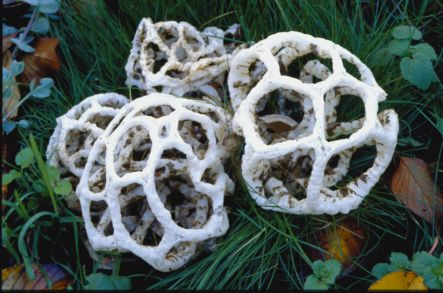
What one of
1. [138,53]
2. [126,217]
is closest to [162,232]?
[126,217]

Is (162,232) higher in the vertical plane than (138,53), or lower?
lower

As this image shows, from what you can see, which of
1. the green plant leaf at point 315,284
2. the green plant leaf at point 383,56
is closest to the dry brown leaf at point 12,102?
the green plant leaf at point 315,284

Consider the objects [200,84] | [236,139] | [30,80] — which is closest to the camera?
[236,139]

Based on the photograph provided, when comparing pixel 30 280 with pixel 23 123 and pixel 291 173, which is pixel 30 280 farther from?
pixel 291 173

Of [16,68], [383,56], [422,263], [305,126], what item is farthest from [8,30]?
[422,263]

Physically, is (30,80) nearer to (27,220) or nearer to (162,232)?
(27,220)

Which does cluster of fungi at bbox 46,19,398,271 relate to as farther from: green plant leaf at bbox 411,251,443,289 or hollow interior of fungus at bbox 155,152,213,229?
green plant leaf at bbox 411,251,443,289
